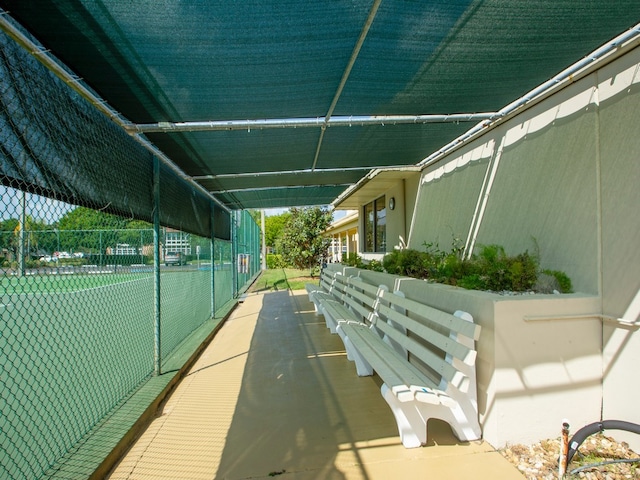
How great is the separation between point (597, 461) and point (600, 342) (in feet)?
2.46

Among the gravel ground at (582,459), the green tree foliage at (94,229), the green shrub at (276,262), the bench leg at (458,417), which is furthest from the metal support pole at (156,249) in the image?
the green shrub at (276,262)

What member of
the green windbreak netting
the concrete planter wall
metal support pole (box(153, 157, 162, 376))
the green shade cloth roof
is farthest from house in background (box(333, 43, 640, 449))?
metal support pole (box(153, 157, 162, 376))

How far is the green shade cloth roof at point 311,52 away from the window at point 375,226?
5.24 metres

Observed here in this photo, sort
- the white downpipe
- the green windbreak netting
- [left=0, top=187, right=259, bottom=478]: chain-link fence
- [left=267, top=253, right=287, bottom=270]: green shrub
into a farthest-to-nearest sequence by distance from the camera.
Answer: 1. [left=267, top=253, right=287, bottom=270]: green shrub
2. the white downpipe
3. [left=0, top=187, right=259, bottom=478]: chain-link fence
4. the green windbreak netting

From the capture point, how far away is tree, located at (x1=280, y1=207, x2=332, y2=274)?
16.5m

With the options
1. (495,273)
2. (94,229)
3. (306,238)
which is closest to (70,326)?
(94,229)

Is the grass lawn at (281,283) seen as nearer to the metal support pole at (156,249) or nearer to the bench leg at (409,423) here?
the metal support pole at (156,249)

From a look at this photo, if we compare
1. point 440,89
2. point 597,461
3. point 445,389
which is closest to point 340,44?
point 440,89

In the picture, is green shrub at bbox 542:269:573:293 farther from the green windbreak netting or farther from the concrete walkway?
the green windbreak netting

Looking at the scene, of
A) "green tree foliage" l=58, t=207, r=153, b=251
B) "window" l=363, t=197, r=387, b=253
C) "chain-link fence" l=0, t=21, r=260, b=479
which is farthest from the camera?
"window" l=363, t=197, r=387, b=253

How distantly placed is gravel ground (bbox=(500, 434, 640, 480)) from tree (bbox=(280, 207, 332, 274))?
46.3 ft

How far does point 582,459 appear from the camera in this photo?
7.31 feet

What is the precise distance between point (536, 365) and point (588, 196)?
1301 millimetres

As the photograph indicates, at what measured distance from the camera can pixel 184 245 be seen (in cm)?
901
